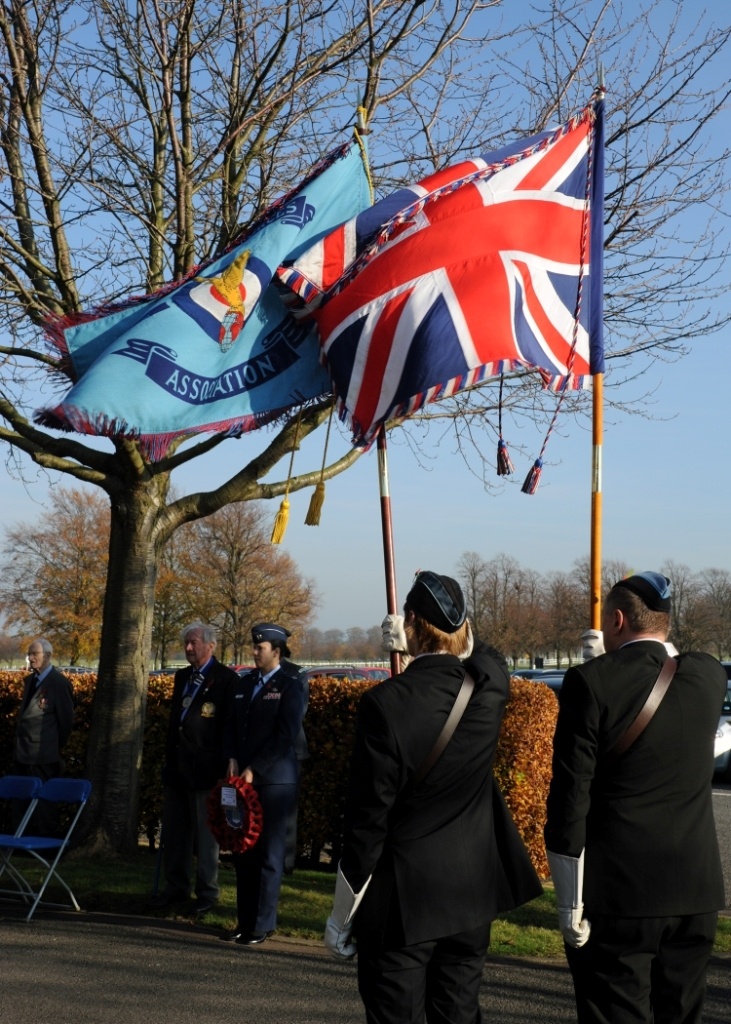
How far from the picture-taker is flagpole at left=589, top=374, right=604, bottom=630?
5.60 m

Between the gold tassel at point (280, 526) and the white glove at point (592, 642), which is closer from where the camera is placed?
the white glove at point (592, 642)

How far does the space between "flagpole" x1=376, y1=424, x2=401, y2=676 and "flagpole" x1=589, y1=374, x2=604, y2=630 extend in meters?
Answer: 0.98

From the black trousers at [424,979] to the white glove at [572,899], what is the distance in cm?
29

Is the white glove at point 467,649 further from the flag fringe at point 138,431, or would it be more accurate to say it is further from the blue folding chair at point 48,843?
the blue folding chair at point 48,843

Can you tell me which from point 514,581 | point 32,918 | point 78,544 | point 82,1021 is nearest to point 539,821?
point 32,918

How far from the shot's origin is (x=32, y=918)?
803cm

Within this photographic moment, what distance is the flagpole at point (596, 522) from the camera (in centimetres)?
560

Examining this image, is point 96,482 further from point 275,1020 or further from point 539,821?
point 275,1020

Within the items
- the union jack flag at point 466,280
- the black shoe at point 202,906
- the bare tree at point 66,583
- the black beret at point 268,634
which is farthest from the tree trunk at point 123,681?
the bare tree at point 66,583

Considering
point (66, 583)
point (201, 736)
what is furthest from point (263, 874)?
point (66, 583)

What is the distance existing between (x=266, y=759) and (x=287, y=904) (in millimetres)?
1322

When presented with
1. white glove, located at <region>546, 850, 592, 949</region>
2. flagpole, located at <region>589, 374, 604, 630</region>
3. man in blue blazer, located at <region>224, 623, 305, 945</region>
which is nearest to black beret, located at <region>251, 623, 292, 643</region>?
man in blue blazer, located at <region>224, 623, 305, 945</region>

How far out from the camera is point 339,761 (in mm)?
9867

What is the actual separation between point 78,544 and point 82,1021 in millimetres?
55629
